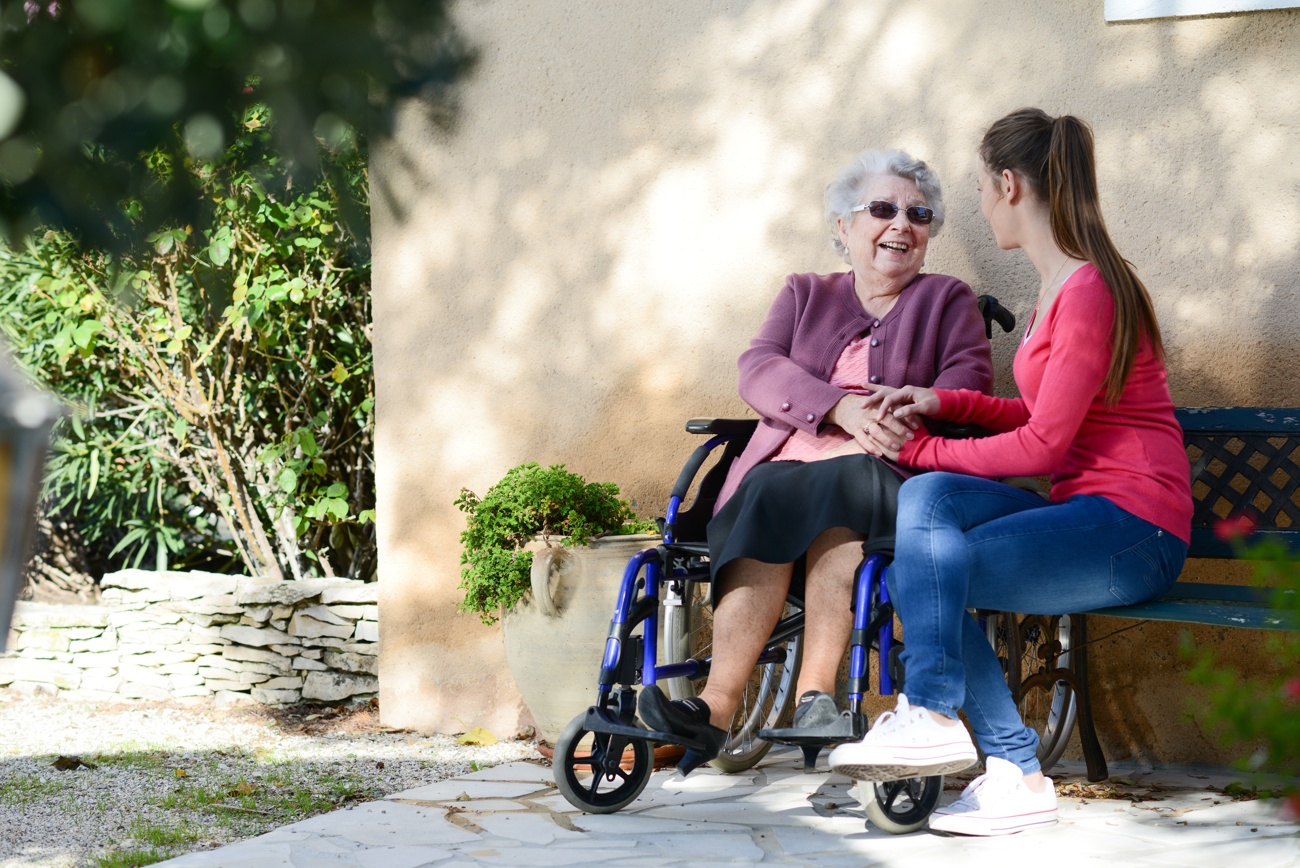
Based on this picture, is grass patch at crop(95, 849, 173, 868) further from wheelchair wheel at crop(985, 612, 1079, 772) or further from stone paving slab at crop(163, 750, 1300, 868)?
wheelchair wheel at crop(985, 612, 1079, 772)

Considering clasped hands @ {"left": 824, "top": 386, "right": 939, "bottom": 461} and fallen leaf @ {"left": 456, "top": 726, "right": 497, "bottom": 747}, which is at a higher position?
clasped hands @ {"left": 824, "top": 386, "right": 939, "bottom": 461}

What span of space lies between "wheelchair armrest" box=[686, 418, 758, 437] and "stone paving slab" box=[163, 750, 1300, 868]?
837mm

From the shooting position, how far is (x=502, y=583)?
337 centimetres

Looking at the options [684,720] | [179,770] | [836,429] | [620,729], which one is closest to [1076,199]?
[836,429]

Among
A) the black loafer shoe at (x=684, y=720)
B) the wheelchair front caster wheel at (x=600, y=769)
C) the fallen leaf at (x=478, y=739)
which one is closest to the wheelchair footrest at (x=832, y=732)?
the black loafer shoe at (x=684, y=720)

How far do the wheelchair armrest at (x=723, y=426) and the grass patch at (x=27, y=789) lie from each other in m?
1.87

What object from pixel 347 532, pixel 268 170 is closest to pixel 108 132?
pixel 268 170

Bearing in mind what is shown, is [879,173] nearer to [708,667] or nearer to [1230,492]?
[1230,492]

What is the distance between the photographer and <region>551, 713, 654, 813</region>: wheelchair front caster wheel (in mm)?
2736

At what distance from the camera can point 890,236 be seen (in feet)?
9.95

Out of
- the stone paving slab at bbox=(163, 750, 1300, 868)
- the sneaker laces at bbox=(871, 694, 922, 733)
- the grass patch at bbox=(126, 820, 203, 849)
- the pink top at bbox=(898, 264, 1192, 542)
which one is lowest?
the grass patch at bbox=(126, 820, 203, 849)

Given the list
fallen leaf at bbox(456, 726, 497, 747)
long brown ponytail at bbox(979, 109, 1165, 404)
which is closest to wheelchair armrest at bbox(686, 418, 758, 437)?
long brown ponytail at bbox(979, 109, 1165, 404)

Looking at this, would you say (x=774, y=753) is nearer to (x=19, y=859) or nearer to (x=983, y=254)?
(x=983, y=254)

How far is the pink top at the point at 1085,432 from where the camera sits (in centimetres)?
250
